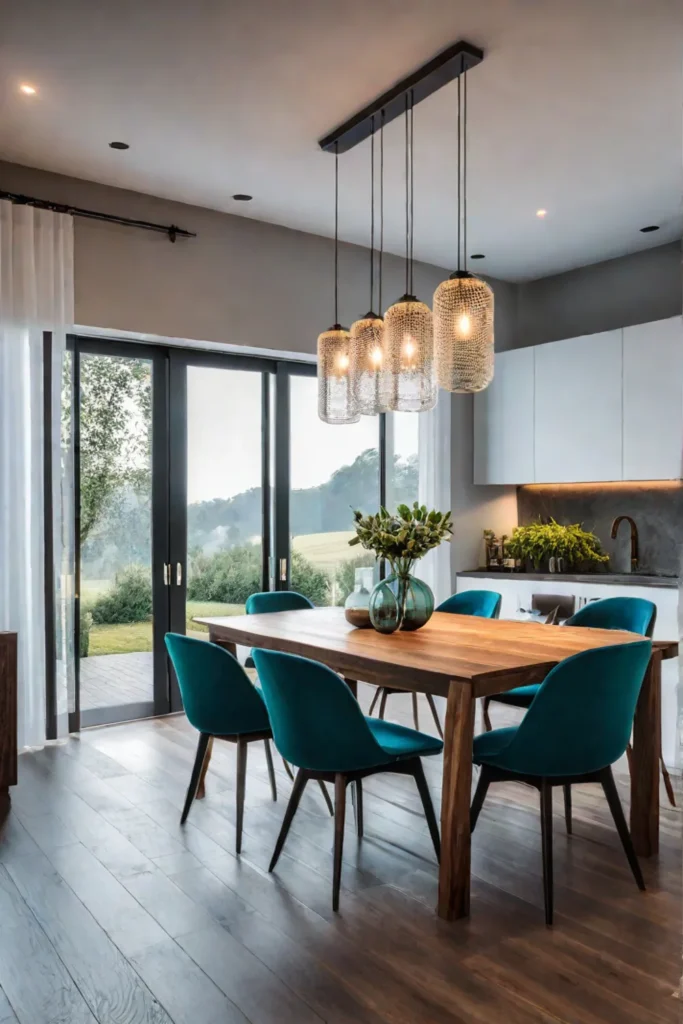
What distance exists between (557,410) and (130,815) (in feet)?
12.4

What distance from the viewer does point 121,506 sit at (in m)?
4.89

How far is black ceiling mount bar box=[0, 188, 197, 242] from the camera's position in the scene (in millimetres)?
4207

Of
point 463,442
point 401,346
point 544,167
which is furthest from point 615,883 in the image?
point 463,442

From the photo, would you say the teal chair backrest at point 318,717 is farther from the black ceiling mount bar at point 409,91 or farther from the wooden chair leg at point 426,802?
the black ceiling mount bar at point 409,91

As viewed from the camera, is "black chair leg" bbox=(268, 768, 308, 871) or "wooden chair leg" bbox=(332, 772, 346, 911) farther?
"black chair leg" bbox=(268, 768, 308, 871)

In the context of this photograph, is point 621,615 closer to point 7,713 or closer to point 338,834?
point 338,834

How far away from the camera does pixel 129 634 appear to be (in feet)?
16.1

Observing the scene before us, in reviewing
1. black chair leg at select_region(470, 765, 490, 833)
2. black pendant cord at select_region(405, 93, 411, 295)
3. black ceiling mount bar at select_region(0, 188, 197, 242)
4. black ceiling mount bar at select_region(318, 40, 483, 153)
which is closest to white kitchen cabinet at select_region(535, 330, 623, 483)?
black pendant cord at select_region(405, 93, 411, 295)

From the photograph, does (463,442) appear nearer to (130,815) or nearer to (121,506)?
(121,506)

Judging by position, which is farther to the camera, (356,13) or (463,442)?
(463,442)

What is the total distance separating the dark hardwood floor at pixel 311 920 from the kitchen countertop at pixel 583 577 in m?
1.58

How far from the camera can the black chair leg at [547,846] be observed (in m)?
2.43

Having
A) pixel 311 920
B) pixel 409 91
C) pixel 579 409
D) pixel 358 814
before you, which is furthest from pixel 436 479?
pixel 311 920

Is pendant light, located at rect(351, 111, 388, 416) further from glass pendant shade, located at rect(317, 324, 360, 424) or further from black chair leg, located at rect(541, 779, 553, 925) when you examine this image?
black chair leg, located at rect(541, 779, 553, 925)
